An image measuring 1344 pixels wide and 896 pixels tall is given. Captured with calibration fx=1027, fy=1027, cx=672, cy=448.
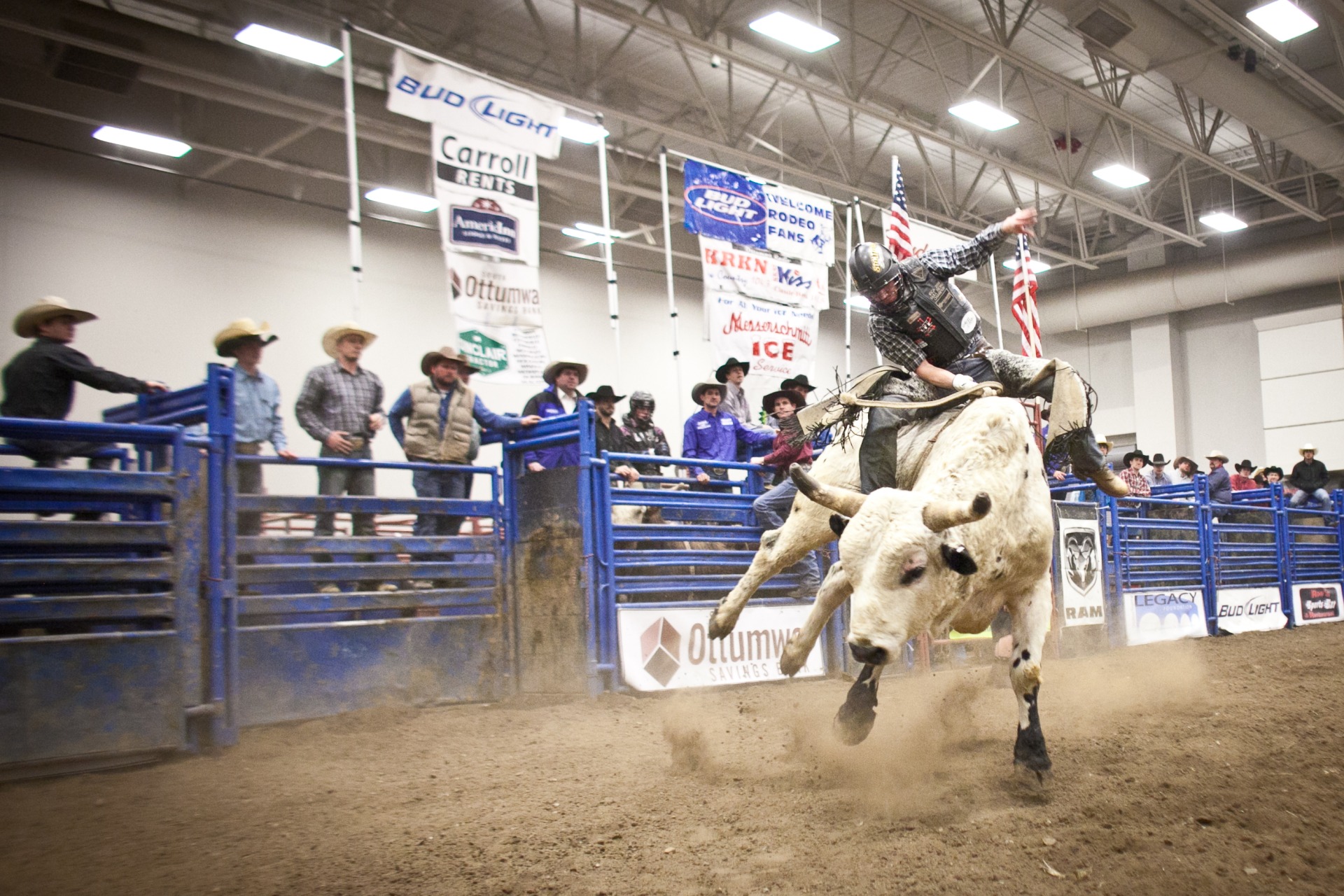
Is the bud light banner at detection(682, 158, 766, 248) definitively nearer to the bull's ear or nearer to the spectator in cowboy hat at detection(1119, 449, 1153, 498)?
the bull's ear

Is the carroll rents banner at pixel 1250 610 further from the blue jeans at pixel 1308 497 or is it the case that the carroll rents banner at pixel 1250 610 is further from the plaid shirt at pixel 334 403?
the plaid shirt at pixel 334 403

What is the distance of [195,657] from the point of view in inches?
198

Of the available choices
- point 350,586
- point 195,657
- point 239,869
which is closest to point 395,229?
point 350,586

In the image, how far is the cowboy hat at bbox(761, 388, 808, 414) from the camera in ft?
29.2

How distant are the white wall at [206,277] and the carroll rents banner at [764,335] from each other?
6.51 feet

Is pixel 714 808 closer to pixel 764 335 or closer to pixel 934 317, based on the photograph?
pixel 934 317

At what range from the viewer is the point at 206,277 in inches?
555

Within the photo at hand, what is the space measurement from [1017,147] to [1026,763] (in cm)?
1826

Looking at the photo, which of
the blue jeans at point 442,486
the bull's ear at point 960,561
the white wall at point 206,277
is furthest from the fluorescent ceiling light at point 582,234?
the bull's ear at point 960,561

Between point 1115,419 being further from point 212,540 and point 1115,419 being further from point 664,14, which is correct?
point 212,540

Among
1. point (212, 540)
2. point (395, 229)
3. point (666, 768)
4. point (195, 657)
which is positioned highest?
point (395, 229)

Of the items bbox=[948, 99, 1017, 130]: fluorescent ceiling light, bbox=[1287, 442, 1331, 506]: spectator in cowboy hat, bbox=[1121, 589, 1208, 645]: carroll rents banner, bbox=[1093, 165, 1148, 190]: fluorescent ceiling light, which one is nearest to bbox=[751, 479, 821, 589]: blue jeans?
bbox=[1121, 589, 1208, 645]: carroll rents banner

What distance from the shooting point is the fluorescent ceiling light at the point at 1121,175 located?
1741 cm

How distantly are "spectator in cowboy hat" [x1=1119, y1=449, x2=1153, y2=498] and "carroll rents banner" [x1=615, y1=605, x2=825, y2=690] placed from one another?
6.83m
